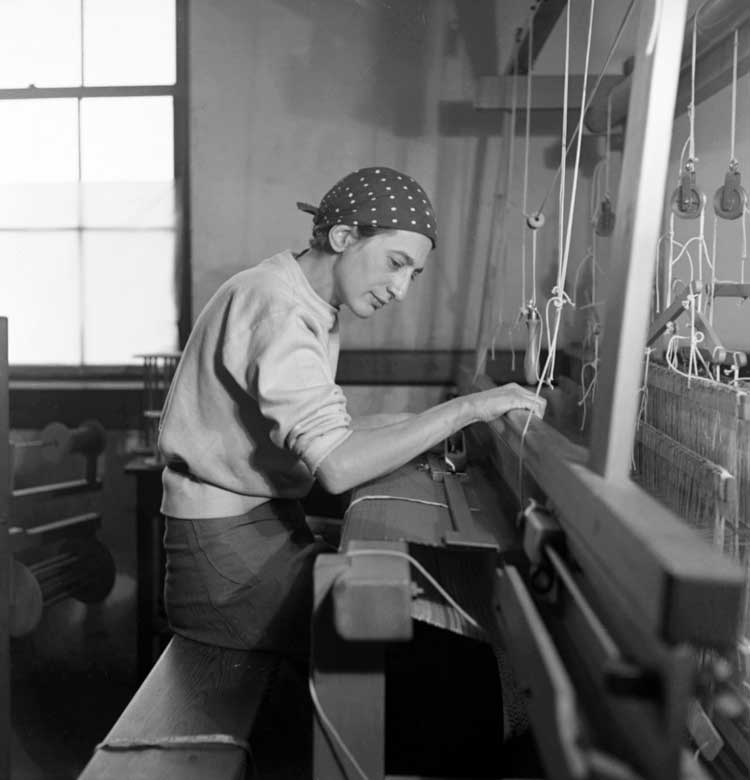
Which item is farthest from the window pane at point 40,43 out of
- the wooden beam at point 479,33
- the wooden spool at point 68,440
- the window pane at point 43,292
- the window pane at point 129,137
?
the wooden beam at point 479,33

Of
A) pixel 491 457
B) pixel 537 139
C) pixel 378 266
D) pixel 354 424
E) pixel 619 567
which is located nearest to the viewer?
pixel 619 567

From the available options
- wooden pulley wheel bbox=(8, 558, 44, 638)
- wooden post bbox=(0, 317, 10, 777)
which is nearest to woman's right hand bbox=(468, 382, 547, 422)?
wooden post bbox=(0, 317, 10, 777)

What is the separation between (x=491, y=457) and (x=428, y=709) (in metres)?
0.56

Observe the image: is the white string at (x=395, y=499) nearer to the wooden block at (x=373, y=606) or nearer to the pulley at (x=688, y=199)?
the wooden block at (x=373, y=606)

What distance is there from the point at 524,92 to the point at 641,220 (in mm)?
2300

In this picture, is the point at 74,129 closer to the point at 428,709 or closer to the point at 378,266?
the point at 378,266

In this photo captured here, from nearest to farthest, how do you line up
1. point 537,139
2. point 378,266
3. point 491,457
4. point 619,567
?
point 619,567 < point 378,266 < point 491,457 < point 537,139

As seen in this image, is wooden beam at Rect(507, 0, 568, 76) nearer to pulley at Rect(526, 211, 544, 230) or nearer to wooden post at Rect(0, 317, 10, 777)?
pulley at Rect(526, 211, 544, 230)

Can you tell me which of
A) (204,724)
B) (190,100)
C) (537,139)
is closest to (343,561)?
(204,724)

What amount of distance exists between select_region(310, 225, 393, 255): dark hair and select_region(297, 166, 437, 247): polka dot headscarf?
0.7 inches

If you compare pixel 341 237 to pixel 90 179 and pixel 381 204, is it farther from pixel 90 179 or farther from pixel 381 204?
pixel 90 179

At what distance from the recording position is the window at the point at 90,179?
369cm

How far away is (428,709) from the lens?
1.81m

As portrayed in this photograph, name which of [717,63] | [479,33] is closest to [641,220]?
[717,63]
